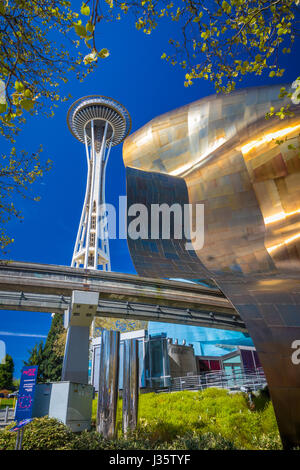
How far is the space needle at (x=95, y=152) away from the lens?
41875 millimetres

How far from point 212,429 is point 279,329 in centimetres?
654

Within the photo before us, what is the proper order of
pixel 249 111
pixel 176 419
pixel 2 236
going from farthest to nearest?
pixel 176 419 < pixel 2 236 < pixel 249 111

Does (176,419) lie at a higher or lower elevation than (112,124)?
lower

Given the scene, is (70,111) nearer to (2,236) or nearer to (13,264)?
(13,264)

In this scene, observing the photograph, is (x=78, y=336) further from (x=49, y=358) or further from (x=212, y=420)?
(x=49, y=358)

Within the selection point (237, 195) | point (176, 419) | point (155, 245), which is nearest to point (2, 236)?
point (155, 245)

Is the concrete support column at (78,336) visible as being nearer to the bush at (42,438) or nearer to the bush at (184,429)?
the bush at (184,429)

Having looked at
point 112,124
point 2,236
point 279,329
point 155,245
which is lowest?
point 279,329

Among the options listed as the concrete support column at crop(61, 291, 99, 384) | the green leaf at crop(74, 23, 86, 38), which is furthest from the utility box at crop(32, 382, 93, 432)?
the green leaf at crop(74, 23, 86, 38)

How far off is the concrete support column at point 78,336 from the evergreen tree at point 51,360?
17482 millimetres

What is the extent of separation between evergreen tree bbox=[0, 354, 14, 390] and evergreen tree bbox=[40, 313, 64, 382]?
12.3 m

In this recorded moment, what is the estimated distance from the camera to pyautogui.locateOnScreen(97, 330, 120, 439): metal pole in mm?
9422

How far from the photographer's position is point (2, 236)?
784 centimetres

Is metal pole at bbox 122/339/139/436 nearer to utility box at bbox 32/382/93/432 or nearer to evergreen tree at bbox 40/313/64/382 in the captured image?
utility box at bbox 32/382/93/432
